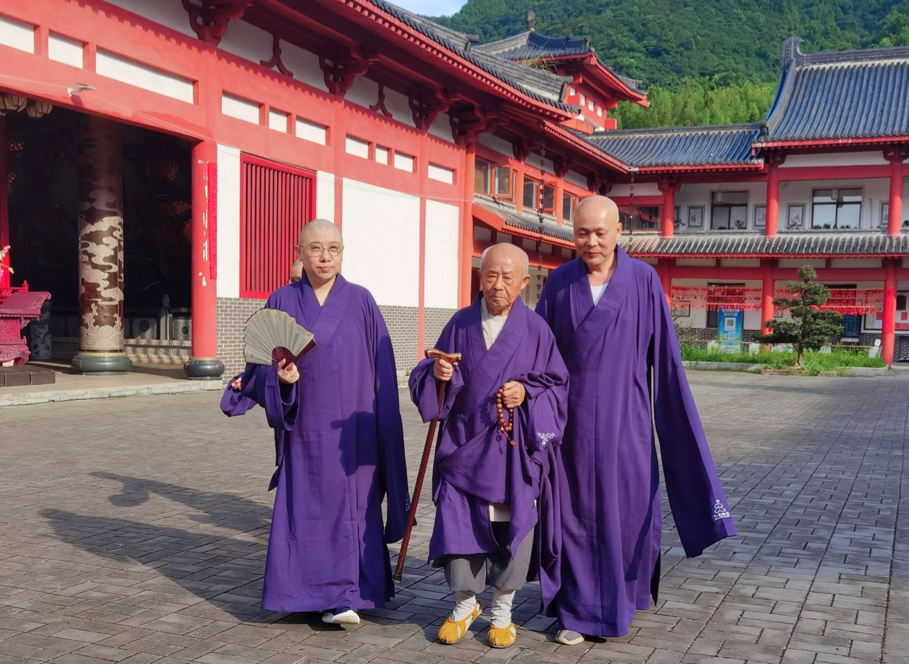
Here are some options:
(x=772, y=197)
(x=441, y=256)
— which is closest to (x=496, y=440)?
(x=441, y=256)

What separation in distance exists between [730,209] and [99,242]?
76.0 ft

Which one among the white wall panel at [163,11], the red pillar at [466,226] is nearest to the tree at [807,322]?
the red pillar at [466,226]

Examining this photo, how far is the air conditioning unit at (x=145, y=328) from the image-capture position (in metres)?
16.9

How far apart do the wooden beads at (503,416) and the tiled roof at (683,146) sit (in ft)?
85.4

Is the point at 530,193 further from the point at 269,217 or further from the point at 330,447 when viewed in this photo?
the point at 330,447

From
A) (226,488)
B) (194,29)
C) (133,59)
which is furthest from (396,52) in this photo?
(226,488)

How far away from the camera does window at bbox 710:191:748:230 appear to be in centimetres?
3112

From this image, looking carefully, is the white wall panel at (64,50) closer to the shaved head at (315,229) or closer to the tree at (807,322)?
the shaved head at (315,229)

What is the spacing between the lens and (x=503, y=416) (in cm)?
353

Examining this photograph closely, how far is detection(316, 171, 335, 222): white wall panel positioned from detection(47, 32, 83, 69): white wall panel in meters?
4.73

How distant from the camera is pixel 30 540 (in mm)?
4969

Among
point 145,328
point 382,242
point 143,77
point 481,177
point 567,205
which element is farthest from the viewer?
point 567,205

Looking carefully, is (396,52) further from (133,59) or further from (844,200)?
(844,200)

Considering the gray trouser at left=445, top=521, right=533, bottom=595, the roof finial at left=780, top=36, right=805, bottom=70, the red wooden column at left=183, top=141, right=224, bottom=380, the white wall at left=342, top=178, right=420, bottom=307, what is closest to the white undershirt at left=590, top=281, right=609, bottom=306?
the gray trouser at left=445, top=521, right=533, bottom=595
